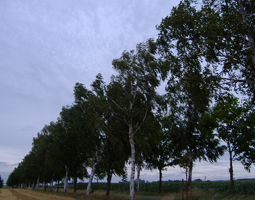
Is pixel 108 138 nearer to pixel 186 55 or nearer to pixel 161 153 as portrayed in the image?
pixel 161 153

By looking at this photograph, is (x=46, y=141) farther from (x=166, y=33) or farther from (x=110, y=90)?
(x=166, y=33)

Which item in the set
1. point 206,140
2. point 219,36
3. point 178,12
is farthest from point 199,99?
point 206,140

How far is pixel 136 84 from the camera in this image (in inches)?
954

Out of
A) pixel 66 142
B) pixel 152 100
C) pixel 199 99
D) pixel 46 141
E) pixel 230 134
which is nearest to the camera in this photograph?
pixel 199 99

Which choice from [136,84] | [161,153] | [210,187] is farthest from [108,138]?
[210,187]

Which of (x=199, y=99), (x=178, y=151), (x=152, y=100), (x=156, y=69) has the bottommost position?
(x=178, y=151)

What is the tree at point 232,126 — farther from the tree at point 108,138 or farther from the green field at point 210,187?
the tree at point 108,138

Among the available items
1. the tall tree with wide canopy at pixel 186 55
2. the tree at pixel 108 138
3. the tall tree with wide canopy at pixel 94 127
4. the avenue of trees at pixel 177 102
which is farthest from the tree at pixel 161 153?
the tall tree with wide canopy at pixel 186 55

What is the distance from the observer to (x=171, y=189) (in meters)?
A: 38.8

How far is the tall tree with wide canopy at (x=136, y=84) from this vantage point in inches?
943

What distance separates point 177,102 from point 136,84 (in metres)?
4.86

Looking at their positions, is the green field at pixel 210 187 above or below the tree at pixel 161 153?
below

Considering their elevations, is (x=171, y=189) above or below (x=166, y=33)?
below

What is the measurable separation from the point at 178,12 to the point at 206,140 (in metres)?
21.0
